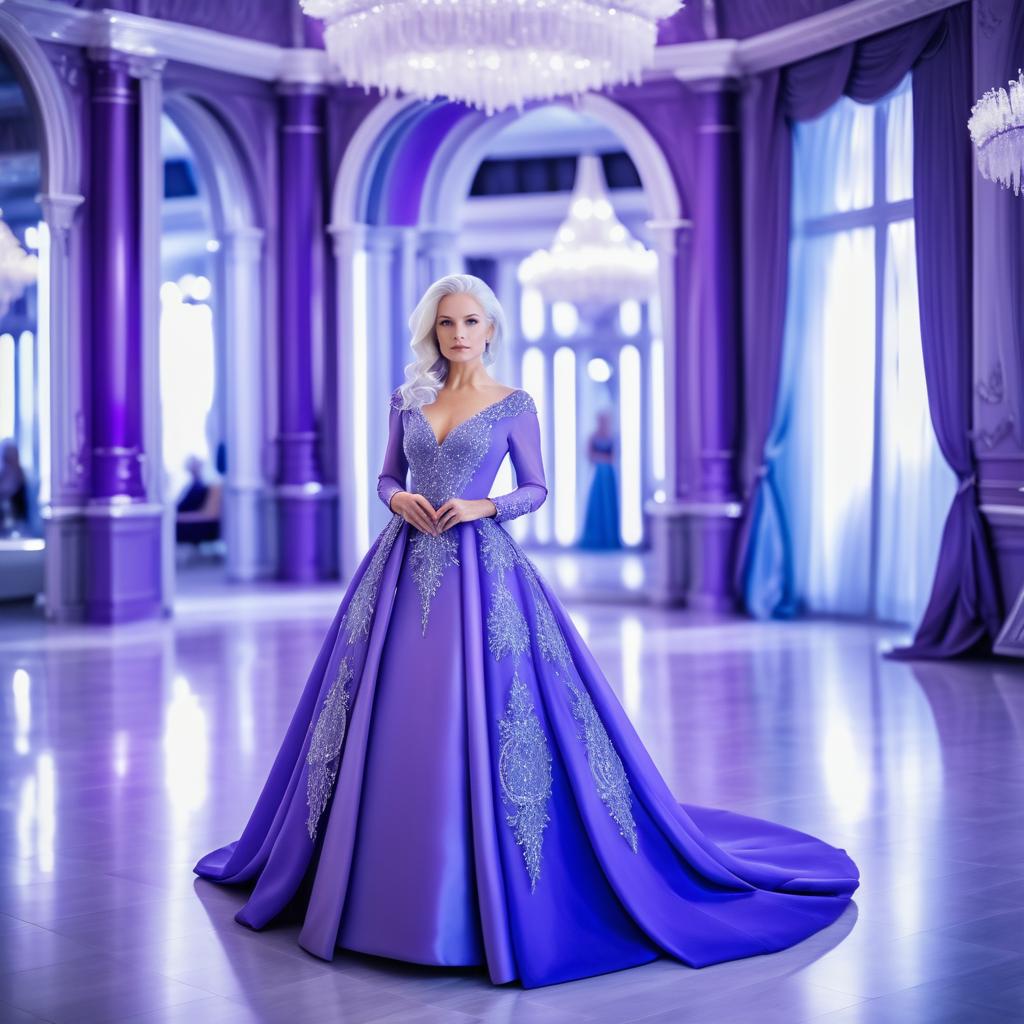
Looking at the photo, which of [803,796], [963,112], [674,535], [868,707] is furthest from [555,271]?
[803,796]

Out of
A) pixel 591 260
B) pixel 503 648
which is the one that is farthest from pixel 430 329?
pixel 591 260

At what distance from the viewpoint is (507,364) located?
50.3 feet

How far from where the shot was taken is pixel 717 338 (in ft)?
30.9

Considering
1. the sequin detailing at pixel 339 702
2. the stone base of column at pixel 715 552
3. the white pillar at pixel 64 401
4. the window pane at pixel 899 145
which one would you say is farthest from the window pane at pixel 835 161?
the sequin detailing at pixel 339 702

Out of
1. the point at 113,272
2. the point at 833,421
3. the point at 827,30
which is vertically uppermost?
the point at 827,30

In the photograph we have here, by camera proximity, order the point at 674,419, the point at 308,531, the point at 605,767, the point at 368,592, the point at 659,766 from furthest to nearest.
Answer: the point at 308,531 → the point at 674,419 → the point at 659,766 → the point at 368,592 → the point at 605,767

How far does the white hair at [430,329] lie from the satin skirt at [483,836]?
1.08 ft

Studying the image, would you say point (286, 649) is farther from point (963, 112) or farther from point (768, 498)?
point (963, 112)

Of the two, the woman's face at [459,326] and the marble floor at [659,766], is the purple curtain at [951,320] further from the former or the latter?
the woman's face at [459,326]

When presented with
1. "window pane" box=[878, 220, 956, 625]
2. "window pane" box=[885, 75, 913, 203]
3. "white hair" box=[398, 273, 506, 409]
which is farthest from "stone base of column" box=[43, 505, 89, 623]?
"white hair" box=[398, 273, 506, 409]

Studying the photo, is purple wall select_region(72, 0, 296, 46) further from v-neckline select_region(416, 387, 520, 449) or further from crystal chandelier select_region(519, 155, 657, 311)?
v-neckline select_region(416, 387, 520, 449)

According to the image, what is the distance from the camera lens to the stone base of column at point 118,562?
8.90 meters

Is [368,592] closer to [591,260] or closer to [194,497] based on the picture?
[591,260]

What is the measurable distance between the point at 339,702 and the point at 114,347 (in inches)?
243
